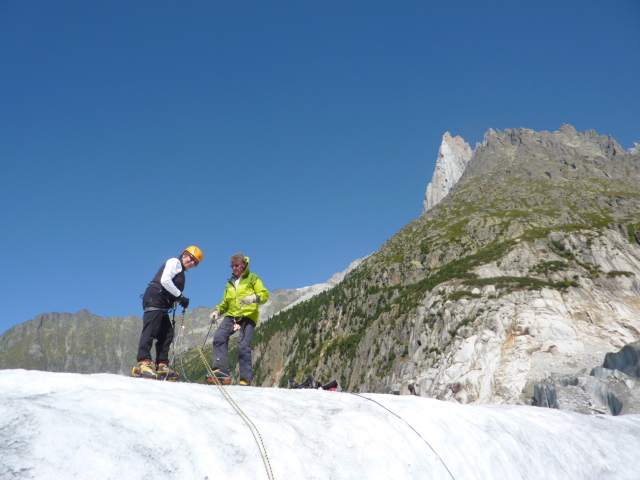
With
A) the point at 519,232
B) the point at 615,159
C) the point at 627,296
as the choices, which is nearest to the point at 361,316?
the point at 519,232

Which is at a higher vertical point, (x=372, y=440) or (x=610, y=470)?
(x=372, y=440)

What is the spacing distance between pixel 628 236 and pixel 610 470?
299ft

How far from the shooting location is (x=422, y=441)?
20.4 ft

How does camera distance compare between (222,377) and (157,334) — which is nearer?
(222,377)

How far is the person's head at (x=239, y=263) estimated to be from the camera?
424 inches

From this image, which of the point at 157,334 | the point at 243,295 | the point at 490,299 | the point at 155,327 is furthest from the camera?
the point at 490,299

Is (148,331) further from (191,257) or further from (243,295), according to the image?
(243,295)

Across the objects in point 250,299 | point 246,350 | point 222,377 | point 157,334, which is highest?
point 250,299

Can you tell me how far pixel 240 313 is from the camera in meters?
10.4

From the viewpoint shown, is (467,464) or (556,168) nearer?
(467,464)

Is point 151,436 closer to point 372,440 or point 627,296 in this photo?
point 372,440

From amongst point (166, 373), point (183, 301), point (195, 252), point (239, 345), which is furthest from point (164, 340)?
point (195, 252)

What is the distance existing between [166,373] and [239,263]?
10.6ft

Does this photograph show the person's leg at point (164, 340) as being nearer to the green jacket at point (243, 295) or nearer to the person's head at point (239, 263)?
the green jacket at point (243, 295)
